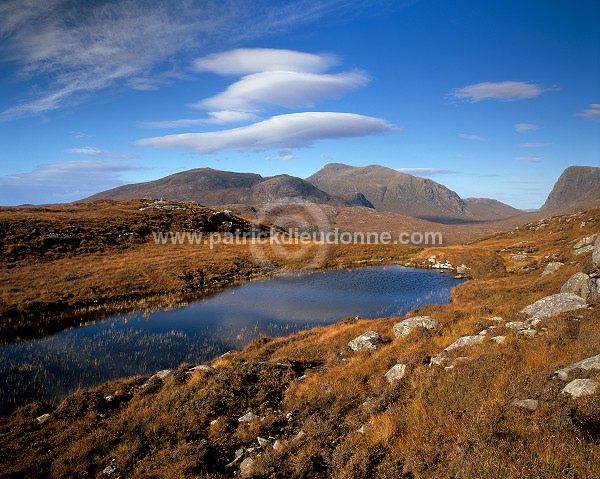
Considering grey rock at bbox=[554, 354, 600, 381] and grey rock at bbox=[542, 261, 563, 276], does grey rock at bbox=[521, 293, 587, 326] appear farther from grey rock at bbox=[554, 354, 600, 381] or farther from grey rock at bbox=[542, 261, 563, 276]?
grey rock at bbox=[542, 261, 563, 276]

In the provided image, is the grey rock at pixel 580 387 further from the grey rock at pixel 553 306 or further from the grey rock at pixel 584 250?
the grey rock at pixel 584 250

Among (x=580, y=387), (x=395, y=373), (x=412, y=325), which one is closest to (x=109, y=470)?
(x=395, y=373)

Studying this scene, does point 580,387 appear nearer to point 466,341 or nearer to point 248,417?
point 466,341

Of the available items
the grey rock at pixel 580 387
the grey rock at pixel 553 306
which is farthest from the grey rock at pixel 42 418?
the grey rock at pixel 553 306

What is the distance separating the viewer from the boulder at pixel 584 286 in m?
18.6

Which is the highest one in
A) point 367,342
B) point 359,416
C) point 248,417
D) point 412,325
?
point 412,325

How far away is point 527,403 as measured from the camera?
890 cm

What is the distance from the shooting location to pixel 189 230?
266 feet

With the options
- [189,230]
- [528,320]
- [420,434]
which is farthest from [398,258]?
[420,434]

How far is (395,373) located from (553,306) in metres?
10.9

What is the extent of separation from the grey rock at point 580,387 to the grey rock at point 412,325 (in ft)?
38.1

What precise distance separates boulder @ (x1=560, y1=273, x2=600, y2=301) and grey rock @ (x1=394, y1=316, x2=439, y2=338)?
8.42m

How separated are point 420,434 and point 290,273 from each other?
163 feet

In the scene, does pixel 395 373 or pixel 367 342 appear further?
pixel 367 342
